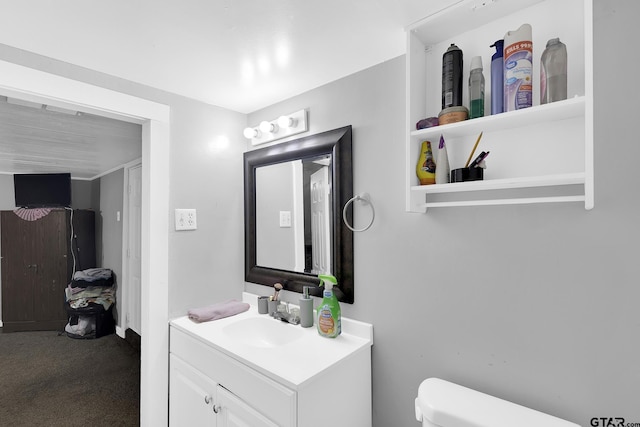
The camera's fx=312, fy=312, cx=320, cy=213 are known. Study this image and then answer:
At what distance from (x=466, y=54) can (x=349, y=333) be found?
130 cm

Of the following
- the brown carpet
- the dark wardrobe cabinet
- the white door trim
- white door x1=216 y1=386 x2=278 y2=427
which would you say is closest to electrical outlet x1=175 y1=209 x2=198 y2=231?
white door x1=216 y1=386 x2=278 y2=427

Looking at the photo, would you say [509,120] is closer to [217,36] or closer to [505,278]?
[505,278]

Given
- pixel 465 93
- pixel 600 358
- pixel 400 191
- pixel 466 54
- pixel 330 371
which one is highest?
pixel 466 54

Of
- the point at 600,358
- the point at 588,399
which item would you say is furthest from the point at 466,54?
the point at 588,399

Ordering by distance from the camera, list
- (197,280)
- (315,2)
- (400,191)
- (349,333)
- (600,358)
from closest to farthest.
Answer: (600,358)
(315,2)
(400,191)
(349,333)
(197,280)

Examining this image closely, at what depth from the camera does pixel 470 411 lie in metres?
1.00

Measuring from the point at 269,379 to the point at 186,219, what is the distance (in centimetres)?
104

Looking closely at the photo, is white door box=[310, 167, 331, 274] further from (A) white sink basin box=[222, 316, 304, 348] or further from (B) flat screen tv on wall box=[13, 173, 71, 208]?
(B) flat screen tv on wall box=[13, 173, 71, 208]

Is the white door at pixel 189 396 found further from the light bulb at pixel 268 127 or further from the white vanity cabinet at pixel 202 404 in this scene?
the light bulb at pixel 268 127

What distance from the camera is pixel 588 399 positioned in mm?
953

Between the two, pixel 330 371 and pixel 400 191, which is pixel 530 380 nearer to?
pixel 330 371

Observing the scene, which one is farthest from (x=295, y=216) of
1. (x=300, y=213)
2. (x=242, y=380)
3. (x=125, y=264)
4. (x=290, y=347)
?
(x=125, y=264)

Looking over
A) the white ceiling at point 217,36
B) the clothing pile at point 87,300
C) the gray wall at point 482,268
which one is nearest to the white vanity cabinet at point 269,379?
the gray wall at point 482,268

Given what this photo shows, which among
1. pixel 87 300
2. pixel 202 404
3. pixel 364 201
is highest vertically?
pixel 364 201
